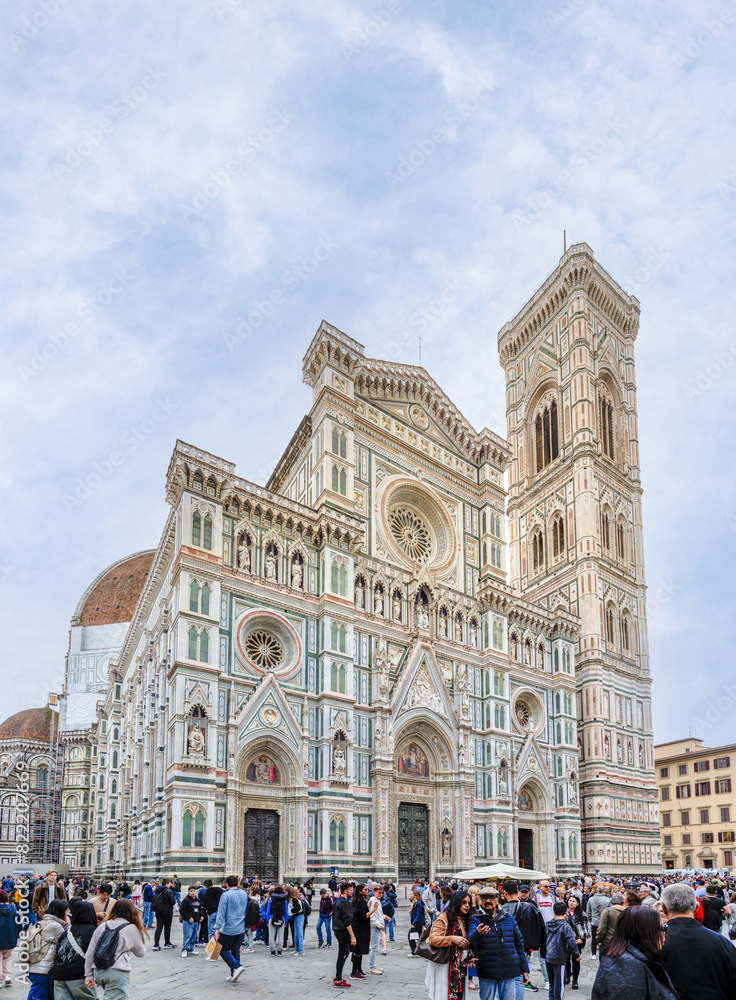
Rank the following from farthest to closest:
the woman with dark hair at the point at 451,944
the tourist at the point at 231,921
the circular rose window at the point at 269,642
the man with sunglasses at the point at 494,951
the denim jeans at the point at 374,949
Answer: the circular rose window at the point at 269,642 → the denim jeans at the point at 374,949 → the tourist at the point at 231,921 → the man with sunglasses at the point at 494,951 → the woman with dark hair at the point at 451,944

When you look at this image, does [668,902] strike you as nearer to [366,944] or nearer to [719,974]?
[719,974]

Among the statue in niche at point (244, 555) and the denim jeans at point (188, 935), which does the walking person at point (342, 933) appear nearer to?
the denim jeans at point (188, 935)

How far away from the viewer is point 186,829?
94.1 ft

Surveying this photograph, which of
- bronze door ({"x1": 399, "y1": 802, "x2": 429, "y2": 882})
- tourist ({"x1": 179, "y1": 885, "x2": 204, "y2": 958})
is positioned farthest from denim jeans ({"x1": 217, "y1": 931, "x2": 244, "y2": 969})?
bronze door ({"x1": 399, "y1": 802, "x2": 429, "y2": 882})

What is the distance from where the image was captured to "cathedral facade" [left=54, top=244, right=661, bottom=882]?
31562 millimetres

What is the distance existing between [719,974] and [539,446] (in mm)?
53793

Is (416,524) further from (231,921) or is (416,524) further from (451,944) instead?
(451,944)

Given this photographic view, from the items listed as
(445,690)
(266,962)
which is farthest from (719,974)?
(445,690)

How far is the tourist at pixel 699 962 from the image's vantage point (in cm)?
570

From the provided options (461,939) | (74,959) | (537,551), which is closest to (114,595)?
(537,551)

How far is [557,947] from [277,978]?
17.7 feet

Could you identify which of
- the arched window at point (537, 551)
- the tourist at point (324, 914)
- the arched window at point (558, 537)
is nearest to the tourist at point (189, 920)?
the tourist at point (324, 914)

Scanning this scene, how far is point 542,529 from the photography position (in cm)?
5538

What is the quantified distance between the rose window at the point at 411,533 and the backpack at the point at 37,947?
32225 mm
